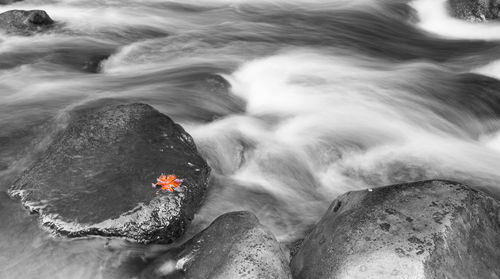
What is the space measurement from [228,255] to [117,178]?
1.36 metres

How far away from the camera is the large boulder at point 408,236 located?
11.8ft

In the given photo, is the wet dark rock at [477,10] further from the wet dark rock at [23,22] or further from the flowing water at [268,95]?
the wet dark rock at [23,22]

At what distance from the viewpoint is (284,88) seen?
8141mm

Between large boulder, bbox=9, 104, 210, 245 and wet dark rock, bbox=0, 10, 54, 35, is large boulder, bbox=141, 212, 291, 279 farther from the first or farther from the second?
wet dark rock, bbox=0, 10, 54, 35

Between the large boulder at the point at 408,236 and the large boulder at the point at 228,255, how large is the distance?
1.04 ft

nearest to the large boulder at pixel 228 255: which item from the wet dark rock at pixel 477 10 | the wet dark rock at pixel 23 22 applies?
the wet dark rock at pixel 23 22

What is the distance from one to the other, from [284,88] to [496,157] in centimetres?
309

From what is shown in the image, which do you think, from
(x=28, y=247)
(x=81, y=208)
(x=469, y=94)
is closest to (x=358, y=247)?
(x=81, y=208)

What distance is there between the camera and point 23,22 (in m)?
9.48

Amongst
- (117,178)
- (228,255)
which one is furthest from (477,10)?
(228,255)

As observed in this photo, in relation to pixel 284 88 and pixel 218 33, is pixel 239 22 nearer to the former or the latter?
pixel 218 33

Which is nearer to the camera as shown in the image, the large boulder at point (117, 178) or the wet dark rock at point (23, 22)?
the large boulder at point (117, 178)

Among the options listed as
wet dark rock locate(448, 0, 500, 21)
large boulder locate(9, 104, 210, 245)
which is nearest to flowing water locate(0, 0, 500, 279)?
large boulder locate(9, 104, 210, 245)

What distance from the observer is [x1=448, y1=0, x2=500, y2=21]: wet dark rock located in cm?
1157
